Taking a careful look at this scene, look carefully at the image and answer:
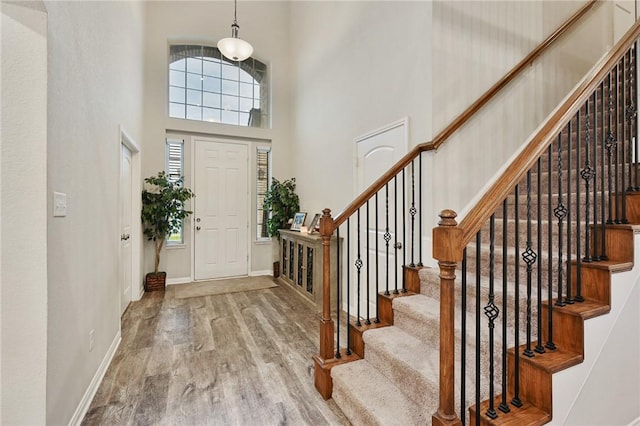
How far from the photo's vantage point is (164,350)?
2697 millimetres

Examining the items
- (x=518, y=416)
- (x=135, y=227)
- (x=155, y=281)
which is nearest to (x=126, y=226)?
(x=135, y=227)

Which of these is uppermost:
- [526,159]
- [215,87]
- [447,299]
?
[215,87]

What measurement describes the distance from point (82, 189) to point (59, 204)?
405 mm

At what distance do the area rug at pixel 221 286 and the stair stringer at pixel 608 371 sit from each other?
3887 millimetres

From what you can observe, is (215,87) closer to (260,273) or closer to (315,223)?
(315,223)

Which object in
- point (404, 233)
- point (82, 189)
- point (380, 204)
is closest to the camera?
point (82, 189)

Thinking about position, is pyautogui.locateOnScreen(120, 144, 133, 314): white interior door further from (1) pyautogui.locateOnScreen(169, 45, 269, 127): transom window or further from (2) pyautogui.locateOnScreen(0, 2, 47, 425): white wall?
(2) pyautogui.locateOnScreen(0, 2, 47, 425): white wall

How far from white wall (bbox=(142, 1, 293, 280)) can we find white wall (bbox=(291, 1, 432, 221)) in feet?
0.90

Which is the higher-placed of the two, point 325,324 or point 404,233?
point 404,233

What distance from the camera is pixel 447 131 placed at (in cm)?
244

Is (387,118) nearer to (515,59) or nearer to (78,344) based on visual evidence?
(515,59)

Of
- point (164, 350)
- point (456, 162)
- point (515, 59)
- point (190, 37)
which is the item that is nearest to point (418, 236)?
point (456, 162)

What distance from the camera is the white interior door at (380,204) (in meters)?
2.84

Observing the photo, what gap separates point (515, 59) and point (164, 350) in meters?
4.20
